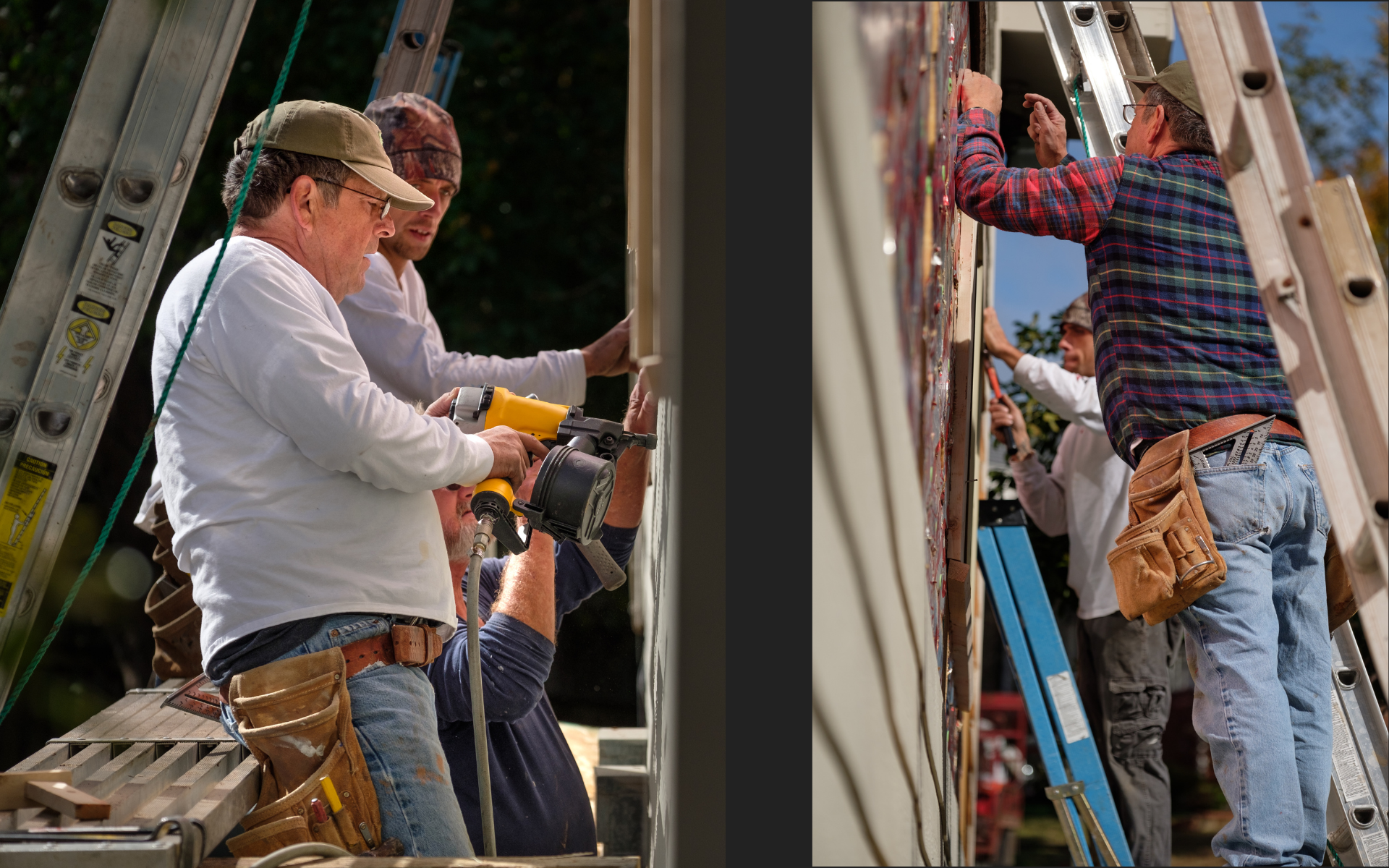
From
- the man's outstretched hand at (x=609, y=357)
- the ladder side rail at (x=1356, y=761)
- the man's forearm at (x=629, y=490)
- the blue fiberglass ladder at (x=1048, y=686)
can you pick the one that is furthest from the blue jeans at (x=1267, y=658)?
the man's outstretched hand at (x=609, y=357)

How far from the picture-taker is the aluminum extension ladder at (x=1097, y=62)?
270 centimetres

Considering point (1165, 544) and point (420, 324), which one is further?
point (420, 324)

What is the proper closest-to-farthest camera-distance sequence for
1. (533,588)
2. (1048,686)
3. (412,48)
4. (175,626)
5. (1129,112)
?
(533,588), (1129,112), (175,626), (412,48), (1048,686)

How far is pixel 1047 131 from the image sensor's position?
8.44 ft

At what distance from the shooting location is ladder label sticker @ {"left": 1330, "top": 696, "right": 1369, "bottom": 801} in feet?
8.56

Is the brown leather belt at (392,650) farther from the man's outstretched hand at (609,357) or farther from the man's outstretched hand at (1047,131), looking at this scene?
the man's outstretched hand at (1047,131)

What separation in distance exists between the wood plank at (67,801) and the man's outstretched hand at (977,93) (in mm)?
2023

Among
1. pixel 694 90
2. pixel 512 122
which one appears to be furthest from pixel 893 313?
pixel 512 122

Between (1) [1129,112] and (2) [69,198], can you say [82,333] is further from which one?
(1) [1129,112]

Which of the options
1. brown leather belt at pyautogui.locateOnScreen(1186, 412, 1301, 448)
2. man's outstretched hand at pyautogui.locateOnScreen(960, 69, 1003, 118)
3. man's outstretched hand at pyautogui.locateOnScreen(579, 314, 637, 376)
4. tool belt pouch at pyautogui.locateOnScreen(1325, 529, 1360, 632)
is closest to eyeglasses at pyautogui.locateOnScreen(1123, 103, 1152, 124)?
man's outstretched hand at pyautogui.locateOnScreen(960, 69, 1003, 118)

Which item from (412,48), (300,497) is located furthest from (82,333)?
(412,48)

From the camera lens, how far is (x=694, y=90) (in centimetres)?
156

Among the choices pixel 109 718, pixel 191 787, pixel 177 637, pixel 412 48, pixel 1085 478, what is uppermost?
pixel 412 48

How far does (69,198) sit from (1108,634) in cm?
363
